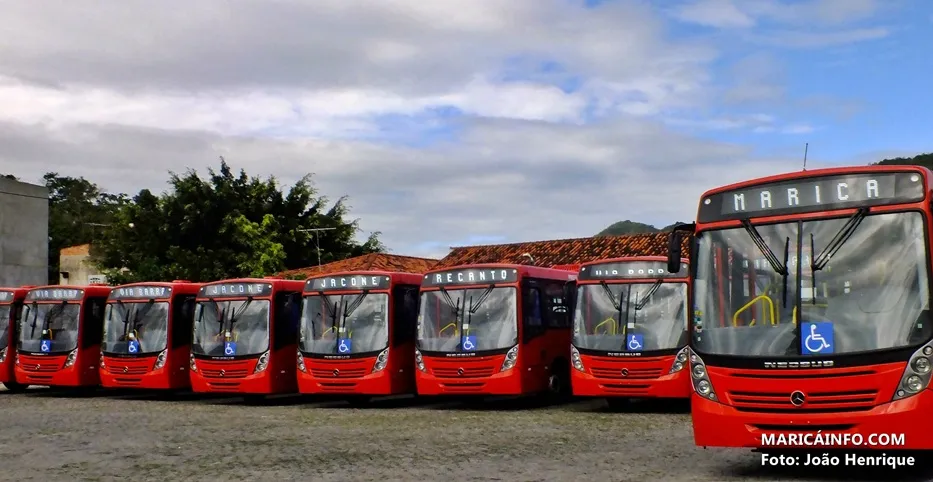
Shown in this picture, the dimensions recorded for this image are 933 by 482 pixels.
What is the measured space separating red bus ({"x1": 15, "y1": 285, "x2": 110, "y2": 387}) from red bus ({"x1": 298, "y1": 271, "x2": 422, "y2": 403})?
676cm

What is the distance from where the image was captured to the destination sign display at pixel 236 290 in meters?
22.5

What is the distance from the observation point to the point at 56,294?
1019 inches

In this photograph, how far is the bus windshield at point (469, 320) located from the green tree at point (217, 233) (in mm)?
34347

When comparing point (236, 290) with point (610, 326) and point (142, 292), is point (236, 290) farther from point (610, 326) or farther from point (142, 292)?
point (610, 326)

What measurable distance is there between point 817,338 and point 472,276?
35.4 feet

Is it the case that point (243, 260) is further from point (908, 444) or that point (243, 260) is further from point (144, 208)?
point (908, 444)

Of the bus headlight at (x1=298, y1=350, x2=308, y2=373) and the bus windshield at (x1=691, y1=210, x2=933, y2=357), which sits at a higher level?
the bus windshield at (x1=691, y1=210, x2=933, y2=357)

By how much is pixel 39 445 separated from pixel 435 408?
802 cm

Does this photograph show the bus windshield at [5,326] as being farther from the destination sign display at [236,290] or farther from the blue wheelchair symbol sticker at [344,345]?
the blue wheelchair symbol sticker at [344,345]

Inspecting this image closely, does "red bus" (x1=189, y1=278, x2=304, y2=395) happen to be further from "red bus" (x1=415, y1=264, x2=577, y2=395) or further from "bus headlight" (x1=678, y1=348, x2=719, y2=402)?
"bus headlight" (x1=678, y1=348, x2=719, y2=402)

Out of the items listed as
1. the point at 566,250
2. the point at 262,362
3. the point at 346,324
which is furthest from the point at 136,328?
the point at 566,250

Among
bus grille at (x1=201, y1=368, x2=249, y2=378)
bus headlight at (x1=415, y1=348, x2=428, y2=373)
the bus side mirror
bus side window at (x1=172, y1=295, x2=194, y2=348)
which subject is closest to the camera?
the bus side mirror

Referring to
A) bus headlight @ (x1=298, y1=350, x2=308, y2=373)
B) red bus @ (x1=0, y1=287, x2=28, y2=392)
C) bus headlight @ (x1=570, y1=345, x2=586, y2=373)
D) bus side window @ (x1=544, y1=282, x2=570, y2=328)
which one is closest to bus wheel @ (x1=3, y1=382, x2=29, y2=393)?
red bus @ (x1=0, y1=287, x2=28, y2=392)

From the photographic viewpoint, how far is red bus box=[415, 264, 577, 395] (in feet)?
63.9
